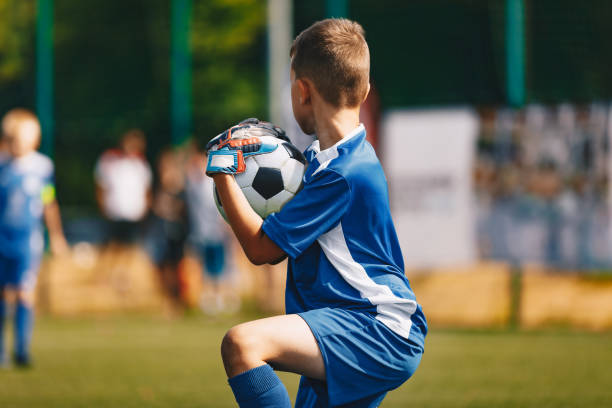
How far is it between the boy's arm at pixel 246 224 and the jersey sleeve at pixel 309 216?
0.03 metres

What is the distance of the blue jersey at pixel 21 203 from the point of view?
7945mm

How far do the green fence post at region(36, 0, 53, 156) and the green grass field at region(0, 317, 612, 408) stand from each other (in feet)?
23.8

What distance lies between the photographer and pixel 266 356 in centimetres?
312

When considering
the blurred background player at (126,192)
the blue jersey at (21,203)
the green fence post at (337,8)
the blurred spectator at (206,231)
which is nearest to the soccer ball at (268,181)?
the blue jersey at (21,203)

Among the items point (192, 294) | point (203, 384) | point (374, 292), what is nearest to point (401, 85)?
point (192, 294)

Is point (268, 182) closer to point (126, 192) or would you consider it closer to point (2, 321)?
point (2, 321)

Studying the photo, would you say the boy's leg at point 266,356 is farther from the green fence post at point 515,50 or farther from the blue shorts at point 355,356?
the green fence post at point 515,50

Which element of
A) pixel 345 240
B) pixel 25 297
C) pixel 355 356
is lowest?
pixel 25 297

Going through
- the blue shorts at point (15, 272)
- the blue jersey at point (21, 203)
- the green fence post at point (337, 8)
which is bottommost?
the blue shorts at point (15, 272)

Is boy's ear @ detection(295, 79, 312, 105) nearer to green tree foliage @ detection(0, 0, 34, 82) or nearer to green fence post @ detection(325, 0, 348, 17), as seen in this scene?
green fence post @ detection(325, 0, 348, 17)

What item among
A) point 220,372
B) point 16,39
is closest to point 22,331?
point 220,372

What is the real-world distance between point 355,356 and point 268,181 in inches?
26.1

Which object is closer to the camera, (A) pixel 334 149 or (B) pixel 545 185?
(A) pixel 334 149

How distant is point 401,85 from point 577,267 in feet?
13.6
